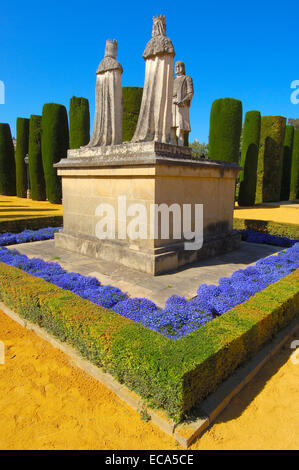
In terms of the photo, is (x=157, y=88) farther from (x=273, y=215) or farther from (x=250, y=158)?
(x=250, y=158)

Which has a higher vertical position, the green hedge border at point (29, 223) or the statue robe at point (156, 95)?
the statue robe at point (156, 95)

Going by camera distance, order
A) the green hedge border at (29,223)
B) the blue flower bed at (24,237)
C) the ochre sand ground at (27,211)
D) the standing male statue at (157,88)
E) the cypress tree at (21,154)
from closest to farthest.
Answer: the standing male statue at (157,88) < the blue flower bed at (24,237) < the green hedge border at (29,223) < the ochre sand ground at (27,211) < the cypress tree at (21,154)

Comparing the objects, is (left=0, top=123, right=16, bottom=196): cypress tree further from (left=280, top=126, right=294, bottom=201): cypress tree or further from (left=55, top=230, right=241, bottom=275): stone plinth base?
(left=280, top=126, right=294, bottom=201): cypress tree

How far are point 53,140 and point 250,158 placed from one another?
15241mm

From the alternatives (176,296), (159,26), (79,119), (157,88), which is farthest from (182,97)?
(79,119)

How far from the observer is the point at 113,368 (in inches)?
126

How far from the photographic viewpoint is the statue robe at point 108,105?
7.31 meters

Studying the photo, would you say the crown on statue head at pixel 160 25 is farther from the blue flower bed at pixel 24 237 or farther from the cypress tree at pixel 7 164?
the cypress tree at pixel 7 164

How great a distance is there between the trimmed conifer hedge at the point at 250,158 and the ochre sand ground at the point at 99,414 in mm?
20588
